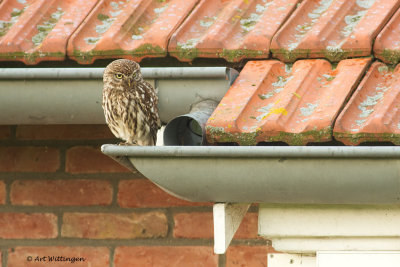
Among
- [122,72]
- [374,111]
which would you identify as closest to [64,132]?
[122,72]

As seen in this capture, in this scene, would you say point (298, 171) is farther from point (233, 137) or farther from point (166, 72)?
point (166, 72)

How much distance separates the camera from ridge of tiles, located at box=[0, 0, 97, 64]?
270 cm

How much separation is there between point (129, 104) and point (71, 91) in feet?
1.73

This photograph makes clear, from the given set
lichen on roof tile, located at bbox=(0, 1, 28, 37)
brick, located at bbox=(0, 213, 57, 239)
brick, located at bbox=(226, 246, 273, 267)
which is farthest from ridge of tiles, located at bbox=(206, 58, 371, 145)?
brick, located at bbox=(0, 213, 57, 239)

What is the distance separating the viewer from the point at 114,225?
10.1 ft

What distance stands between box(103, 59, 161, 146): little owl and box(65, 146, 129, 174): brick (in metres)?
0.11

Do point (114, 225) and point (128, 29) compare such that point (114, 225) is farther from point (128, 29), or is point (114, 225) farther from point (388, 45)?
point (388, 45)

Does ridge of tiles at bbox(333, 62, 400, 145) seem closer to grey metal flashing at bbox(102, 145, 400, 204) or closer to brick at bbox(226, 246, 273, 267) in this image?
grey metal flashing at bbox(102, 145, 400, 204)

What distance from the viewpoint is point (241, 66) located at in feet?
8.63

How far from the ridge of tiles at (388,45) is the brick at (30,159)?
126 centimetres

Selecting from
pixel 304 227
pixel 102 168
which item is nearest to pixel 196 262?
pixel 102 168

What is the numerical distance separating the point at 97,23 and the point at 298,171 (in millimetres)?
1010

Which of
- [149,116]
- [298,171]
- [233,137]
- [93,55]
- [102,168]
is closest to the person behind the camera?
[298,171]

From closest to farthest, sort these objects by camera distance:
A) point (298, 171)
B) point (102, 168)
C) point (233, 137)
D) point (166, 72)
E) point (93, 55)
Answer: point (298, 171), point (233, 137), point (166, 72), point (93, 55), point (102, 168)
